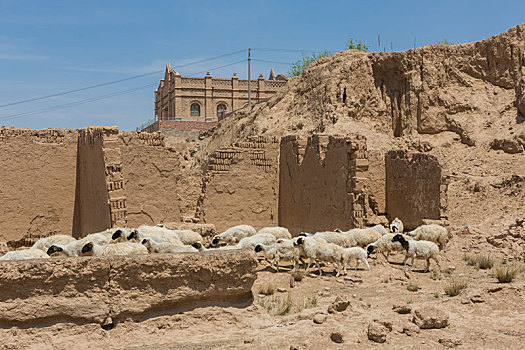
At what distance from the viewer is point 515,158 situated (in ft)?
57.6

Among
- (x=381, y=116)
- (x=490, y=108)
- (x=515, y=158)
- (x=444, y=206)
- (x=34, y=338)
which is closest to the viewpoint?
(x=34, y=338)

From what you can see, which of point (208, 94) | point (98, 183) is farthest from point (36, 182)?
point (208, 94)

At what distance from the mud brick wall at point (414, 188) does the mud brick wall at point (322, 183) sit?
5.06 ft

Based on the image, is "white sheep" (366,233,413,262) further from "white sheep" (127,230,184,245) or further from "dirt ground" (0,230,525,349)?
"white sheep" (127,230,184,245)

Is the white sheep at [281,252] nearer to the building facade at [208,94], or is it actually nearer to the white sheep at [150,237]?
the white sheep at [150,237]

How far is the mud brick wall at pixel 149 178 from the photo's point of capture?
1335 centimetres

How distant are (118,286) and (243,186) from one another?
9.57 metres

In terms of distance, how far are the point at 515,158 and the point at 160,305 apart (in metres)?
15.0

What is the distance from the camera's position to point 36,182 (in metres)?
14.2

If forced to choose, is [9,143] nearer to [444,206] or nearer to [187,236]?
[187,236]

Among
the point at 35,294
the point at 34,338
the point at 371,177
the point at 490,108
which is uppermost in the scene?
the point at 490,108

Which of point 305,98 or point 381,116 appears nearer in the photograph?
point 381,116

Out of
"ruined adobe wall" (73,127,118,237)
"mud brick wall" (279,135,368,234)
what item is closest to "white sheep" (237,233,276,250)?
"mud brick wall" (279,135,368,234)

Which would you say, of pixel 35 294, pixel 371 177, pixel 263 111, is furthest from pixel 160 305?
pixel 263 111
